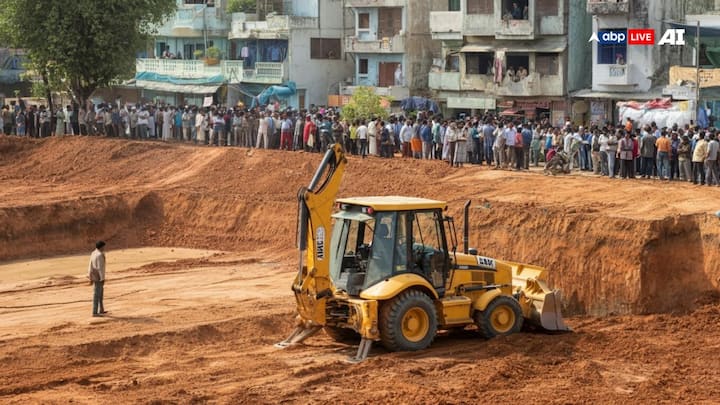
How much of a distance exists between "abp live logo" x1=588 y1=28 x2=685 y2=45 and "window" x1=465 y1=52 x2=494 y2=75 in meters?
6.13

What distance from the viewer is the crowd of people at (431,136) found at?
3338 cm

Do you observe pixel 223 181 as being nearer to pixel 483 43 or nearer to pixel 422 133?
pixel 422 133

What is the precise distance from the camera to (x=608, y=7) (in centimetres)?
4500

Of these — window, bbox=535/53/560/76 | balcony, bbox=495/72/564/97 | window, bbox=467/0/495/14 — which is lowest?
balcony, bbox=495/72/564/97

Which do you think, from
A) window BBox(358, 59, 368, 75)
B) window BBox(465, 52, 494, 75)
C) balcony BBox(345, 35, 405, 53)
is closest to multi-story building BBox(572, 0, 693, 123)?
window BBox(465, 52, 494, 75)

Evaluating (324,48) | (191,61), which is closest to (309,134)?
(324,48)

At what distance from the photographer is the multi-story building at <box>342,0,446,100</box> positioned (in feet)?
179

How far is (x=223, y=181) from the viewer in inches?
1531

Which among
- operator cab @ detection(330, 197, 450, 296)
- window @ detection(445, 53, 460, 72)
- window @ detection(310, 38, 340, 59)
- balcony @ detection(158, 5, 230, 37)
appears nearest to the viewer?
operator cab @ detection(330, 197, 450, 296)

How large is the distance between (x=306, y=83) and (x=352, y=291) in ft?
128

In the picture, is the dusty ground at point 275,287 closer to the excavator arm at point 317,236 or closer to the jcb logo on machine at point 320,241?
the excavator arm at point 317,236

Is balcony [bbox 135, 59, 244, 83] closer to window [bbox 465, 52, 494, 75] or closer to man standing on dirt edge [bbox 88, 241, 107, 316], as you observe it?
window [bbox 465, 52, 494, 75]

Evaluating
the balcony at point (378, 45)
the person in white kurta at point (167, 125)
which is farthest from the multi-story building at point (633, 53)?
the person in white kurta at point (167, 125)

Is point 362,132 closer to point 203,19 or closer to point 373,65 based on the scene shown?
point 373,65
